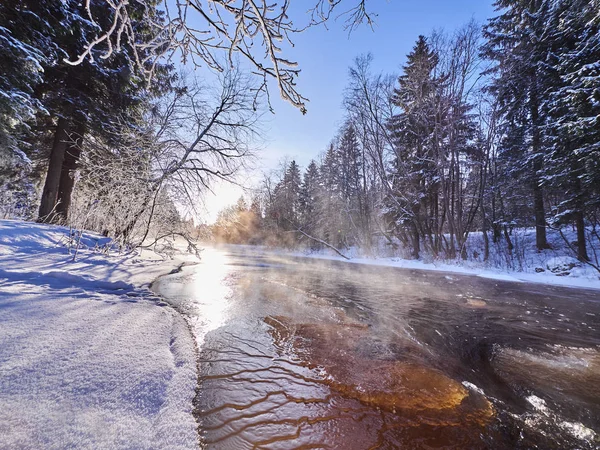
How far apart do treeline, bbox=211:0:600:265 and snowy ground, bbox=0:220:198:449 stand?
6.66 m

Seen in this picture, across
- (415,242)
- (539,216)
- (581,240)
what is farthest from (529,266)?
(415,242)

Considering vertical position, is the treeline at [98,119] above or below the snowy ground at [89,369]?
above

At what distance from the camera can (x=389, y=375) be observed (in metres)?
2.52

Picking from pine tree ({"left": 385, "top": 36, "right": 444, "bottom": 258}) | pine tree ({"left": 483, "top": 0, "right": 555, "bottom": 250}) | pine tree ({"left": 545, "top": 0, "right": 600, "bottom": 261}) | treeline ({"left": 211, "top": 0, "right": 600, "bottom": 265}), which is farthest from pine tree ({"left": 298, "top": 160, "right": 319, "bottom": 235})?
pine tree ({"left": 545, "top": 0, "right": 600, "bottom": 261})

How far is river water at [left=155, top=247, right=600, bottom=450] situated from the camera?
1734 mm

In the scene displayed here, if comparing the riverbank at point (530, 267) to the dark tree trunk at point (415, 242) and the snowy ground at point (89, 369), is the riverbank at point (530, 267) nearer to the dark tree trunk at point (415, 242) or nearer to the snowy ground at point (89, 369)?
the dark tree trunk at point (415, 242)

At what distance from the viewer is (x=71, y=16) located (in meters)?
6.89

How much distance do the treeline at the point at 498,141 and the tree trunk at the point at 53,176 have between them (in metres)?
6.08

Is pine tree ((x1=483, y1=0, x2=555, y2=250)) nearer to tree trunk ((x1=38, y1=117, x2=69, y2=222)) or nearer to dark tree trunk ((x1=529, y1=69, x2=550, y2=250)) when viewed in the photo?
dark tree trunk ((x1=529, y1=69, x2=550, y2=250))

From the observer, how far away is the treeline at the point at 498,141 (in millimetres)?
9109

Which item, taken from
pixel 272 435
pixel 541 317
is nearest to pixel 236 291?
pixel 272 435

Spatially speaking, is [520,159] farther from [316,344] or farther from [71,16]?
[71,16]

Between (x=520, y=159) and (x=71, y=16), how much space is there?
19.1 meters

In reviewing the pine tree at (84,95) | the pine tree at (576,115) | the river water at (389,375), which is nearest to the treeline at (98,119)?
the pine tree at (84,95)
